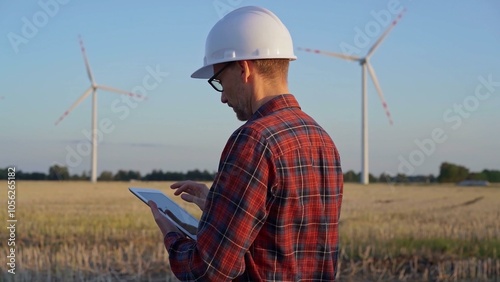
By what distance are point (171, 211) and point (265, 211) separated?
1.80 ft

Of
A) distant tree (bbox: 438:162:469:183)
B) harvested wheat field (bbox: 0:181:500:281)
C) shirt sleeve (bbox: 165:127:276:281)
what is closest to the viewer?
shirt sleeve (bbox: 165:127:276:281)

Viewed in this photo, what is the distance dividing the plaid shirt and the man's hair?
0.08 meters

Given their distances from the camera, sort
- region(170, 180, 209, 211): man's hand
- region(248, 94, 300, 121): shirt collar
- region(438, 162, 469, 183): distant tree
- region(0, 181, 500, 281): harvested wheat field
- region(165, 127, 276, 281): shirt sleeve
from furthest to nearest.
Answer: region(438, 162, 469, 183): distant tree → region(0, 181, 500, 281): harvested wheat field → region(170, 180, 209, 211): man's hand → region(248, 94, 300, 121): shirt collar → region(165, 127, 276, 281): shirt sleeve

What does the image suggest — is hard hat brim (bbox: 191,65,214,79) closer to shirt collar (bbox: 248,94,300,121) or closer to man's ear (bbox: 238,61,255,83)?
man's ear (bbox: 238,61,255,83)

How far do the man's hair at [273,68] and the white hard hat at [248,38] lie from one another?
0.02 metres

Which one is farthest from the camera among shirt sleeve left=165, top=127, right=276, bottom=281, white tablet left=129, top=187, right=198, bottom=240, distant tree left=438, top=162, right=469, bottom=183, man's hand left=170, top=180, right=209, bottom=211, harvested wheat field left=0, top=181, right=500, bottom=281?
distant tree left=438, top=162, right=469, bottom=183

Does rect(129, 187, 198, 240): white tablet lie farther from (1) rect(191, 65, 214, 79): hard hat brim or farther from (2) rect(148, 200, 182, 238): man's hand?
(1) rect(191, 65, 214, 79): hard hat brim

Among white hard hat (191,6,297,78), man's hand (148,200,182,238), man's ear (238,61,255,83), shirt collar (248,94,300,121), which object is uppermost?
white hard hat (191,6,297,78)

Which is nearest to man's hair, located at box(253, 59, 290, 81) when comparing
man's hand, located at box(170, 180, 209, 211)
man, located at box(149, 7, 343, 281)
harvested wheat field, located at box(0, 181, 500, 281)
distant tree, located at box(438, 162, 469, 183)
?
man, located at box(149, 7, 343, 281)

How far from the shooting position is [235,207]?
2113 millimetres

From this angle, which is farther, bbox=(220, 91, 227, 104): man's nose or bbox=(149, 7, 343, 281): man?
bbox=(220, 91, 227, 104): man's nose

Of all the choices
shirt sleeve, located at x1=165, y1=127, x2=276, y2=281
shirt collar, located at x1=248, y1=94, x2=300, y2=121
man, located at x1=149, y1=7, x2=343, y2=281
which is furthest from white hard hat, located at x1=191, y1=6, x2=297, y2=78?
shirt sleeve, located at x1=165, y1=127, x2=276, y2=281

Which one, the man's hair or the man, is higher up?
the man's hair

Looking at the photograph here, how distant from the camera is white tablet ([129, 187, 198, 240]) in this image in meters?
2.47
